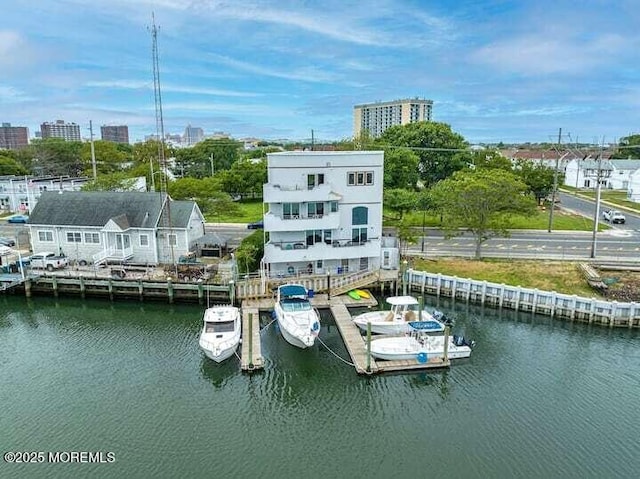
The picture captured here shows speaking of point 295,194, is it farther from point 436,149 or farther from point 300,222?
point 436,149

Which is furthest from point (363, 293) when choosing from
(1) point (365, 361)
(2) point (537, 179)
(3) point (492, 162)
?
(3) point (492, 162)

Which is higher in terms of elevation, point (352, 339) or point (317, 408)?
point (352, 339)

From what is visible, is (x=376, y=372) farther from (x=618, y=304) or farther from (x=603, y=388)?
(x=618, y=304)

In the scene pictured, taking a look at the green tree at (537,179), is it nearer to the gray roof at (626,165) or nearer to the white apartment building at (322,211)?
the white apartment building at (322,211)

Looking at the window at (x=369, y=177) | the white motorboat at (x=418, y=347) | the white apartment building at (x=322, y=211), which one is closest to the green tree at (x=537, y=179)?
the window at (x=369, y=177)

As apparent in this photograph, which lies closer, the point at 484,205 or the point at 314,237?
the point at 314,237

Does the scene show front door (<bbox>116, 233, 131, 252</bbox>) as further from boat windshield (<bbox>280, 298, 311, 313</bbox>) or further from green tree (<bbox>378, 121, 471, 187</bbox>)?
green tree (<bbox>378, 121, 471, 187</bbox>)

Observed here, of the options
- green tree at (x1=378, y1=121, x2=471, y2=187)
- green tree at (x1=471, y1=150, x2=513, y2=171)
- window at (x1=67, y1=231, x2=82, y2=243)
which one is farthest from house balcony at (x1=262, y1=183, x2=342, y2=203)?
green tree at (x1=378, y1=121, x2=471, y2=187)
